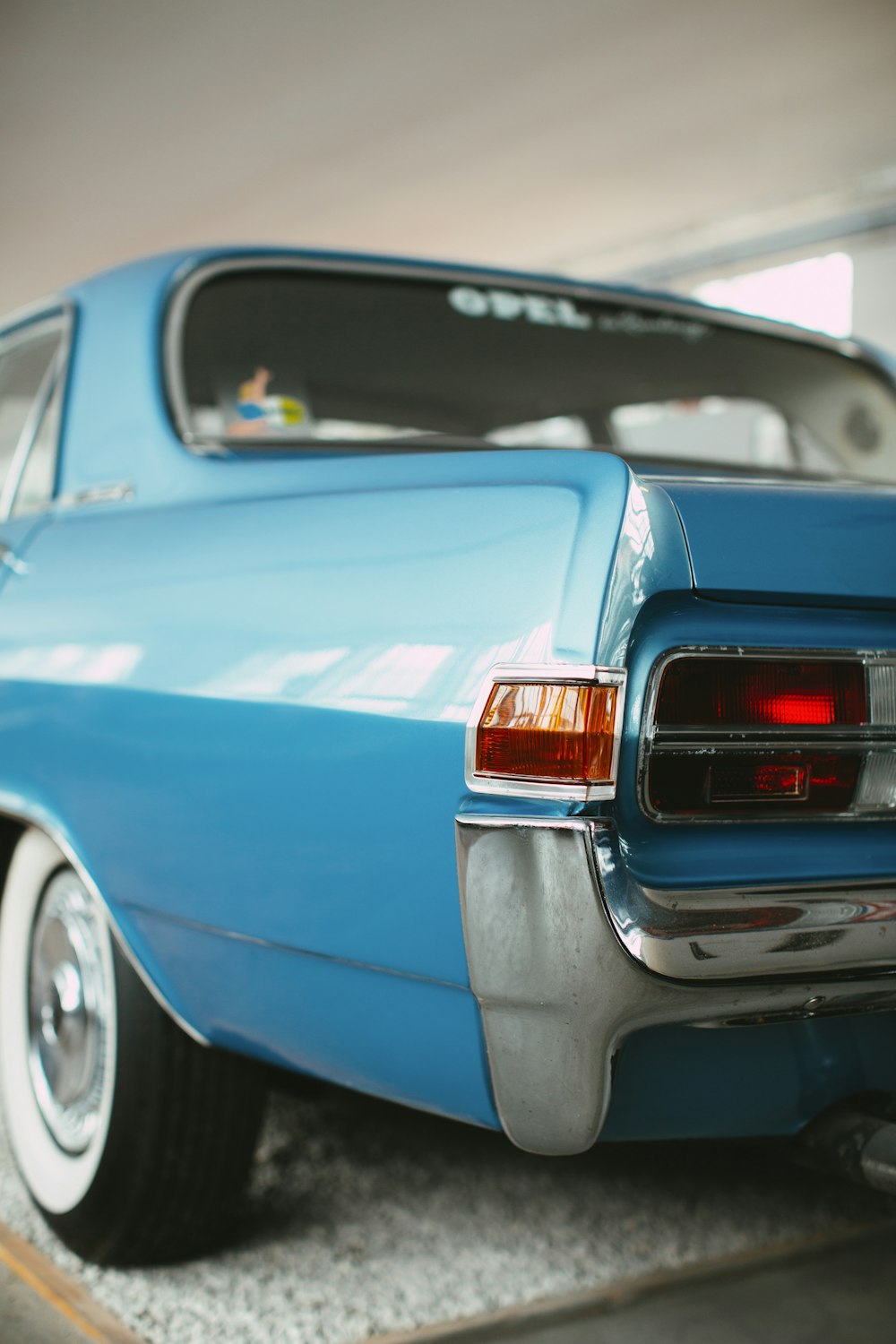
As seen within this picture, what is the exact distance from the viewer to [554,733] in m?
1.31

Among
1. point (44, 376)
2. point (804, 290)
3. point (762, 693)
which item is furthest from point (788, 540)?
point (804, 290)

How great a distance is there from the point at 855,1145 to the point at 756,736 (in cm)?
47

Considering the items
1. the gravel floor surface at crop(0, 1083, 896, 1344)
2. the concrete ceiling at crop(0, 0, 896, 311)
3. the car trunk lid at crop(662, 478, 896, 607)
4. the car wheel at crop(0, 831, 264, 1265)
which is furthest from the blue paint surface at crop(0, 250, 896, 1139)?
the concrete ceiling at crop(0, 0, 896, 311)

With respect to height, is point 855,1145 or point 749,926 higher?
point 749,926

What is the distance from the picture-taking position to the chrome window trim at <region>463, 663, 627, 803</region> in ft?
4.27

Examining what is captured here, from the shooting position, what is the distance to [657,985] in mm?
1294

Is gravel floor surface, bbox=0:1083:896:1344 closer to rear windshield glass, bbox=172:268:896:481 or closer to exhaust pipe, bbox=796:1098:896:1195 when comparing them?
exhaust pipe, bbox=796:1098:896:1195

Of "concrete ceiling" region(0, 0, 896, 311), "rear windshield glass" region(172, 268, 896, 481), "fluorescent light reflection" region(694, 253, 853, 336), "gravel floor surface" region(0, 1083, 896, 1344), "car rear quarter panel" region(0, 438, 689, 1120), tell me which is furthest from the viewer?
"fluorescent light reflection" region(694, 253, 853, 336)

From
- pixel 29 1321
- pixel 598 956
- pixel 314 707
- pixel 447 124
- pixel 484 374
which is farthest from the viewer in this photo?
pixel 447 124

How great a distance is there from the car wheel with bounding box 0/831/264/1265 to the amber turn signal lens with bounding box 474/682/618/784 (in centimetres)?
89

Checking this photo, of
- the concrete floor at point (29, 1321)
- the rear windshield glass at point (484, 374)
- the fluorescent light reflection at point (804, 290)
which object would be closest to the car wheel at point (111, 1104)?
the concrete floor at point (29, 1321)

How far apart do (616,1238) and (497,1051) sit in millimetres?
966

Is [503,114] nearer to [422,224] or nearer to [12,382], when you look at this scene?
[422,224]

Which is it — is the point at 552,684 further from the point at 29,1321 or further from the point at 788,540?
the point at 29,1321
